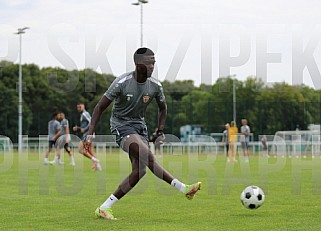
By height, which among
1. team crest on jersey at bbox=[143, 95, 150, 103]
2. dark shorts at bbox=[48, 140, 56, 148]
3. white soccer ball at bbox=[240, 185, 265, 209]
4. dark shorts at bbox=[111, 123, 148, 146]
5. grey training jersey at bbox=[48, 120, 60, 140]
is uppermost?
team crest on jersey at bbox=[143, 95, 150, 103]

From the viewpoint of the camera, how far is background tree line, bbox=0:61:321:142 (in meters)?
49.8

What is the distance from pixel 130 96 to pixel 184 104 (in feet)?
136

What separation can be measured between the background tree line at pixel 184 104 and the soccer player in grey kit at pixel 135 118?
85.8ft

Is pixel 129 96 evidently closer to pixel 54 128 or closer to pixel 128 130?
pixel 128 130

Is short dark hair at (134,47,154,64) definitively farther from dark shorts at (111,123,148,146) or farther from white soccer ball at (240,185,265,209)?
white soccer ball at (240,185,265,209)

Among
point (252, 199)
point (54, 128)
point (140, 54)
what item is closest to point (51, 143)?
point (54, 128)

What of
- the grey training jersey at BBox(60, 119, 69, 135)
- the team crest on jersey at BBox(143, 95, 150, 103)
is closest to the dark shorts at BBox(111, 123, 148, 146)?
the team crest on jersey at BBox(143, 95, 150, 103)

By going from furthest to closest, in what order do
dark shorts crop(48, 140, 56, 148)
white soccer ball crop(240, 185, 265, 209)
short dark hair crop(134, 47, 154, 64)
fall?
dark shorts crop(48, 140, 56, 148)
white soccer ball crop(240, 185, 265, 209)
short dark hair crop(134, 47, 154, 64)

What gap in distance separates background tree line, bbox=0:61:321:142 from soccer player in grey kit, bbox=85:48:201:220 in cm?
2617

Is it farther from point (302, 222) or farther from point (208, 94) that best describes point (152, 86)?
point (208, 94)

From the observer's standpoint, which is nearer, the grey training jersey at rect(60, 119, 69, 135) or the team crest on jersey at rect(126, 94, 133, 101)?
the team crest on jersey at rect(126, 94, 133, 101)

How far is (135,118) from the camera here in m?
9.60

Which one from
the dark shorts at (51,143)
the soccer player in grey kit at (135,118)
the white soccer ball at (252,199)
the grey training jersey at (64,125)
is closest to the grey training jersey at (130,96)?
the soccer player in grey kit at (135,118)

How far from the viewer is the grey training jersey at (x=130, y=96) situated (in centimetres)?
927
